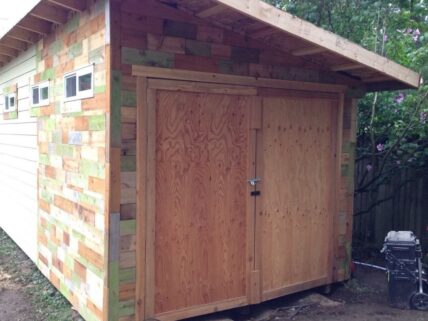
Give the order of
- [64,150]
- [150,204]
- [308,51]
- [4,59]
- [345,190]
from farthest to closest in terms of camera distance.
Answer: [4,59]
[345,190]
[64,150]
[308,51]
[150,204]

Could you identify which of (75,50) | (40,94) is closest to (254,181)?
(75,50)

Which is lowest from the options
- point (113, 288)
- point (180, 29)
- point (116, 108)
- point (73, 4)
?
point (113, 288)

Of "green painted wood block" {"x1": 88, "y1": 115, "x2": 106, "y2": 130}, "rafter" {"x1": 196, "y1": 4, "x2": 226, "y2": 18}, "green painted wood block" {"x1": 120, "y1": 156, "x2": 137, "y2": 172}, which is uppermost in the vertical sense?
"rafter" {"x1": 196, "y1": 4, "x2": 226, "y2": 18}

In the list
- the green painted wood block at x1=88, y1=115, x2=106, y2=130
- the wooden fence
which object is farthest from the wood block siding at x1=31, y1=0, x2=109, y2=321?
the wooden fence

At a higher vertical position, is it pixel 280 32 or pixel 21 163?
pixel 280 32

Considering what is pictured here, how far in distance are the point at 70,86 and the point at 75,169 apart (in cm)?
80

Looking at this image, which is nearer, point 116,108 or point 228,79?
point 116,108

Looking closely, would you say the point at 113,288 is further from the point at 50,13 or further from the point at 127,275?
the point at 50,13

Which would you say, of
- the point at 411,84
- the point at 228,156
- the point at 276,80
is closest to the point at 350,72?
the point at 411,84

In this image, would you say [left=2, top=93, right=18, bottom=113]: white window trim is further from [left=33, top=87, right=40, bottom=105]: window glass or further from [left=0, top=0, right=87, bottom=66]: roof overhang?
[left=33, top=87, right=40, bottom=105]: window glass

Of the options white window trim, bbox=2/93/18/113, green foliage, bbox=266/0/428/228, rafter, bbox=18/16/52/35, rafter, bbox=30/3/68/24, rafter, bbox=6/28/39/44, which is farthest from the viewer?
white window trim, bbox=2/93/18/113

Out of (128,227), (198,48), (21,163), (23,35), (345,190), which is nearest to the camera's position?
(128,227)

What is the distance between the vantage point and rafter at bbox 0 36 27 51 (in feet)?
18.4

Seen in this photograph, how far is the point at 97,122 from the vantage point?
3.65 meters
